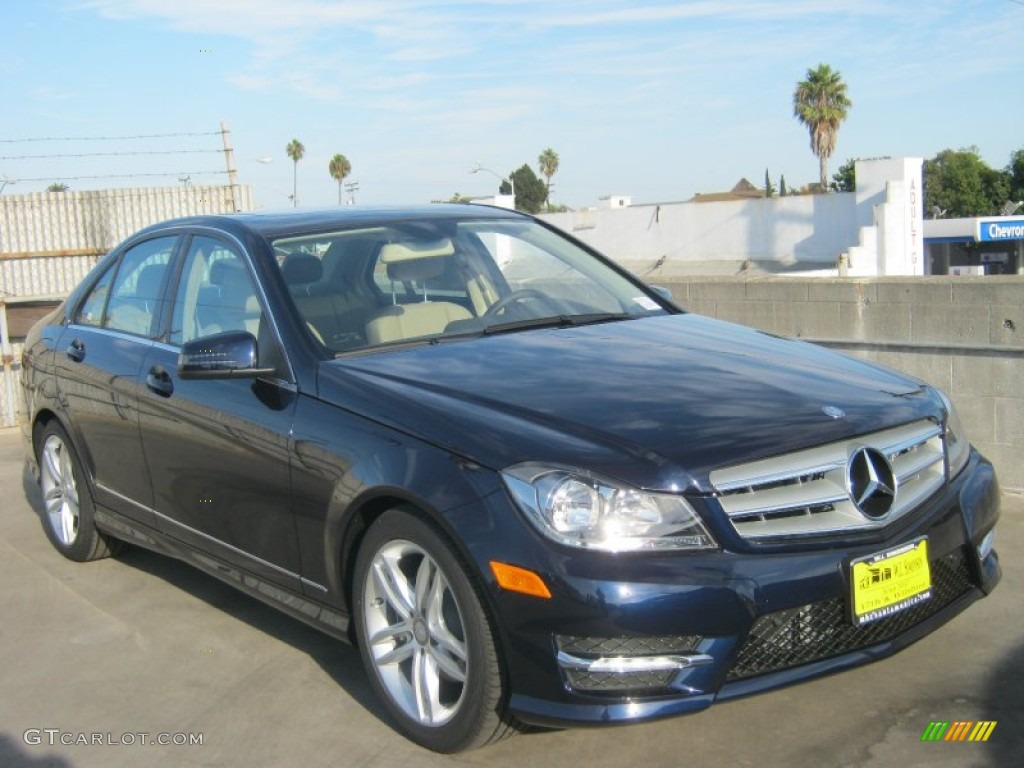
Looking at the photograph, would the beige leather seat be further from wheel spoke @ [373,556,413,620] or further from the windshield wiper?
wheel spoke @ [373,556,413,620]

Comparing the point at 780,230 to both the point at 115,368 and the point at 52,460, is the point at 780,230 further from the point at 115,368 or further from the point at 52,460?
the point at 115,368

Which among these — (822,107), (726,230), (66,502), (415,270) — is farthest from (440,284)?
(822,107)

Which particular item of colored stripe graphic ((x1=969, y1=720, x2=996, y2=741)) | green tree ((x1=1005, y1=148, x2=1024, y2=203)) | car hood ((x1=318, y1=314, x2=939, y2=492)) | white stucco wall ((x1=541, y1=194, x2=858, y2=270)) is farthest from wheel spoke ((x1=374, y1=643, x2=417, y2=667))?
green tree ((x1=1005, y1=148, x2=1024, y2=203))

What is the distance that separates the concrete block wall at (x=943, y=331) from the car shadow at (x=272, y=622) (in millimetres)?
3912

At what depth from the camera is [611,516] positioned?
134 inches

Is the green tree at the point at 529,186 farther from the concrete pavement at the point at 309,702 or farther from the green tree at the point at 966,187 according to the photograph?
the concrete pavement at the point at 309,702

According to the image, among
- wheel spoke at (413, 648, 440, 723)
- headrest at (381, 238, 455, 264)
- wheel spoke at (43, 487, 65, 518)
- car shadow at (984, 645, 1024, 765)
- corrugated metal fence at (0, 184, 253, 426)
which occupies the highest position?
corrugated metal fence at (0, 184, 253, 426)

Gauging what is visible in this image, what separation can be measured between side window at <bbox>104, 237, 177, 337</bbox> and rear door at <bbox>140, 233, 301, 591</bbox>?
0.64ft

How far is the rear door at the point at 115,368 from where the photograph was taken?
538 cm

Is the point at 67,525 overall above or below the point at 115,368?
below

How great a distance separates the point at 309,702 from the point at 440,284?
A: 5.59 feet

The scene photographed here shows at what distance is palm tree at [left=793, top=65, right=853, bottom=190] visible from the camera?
62.7 metres

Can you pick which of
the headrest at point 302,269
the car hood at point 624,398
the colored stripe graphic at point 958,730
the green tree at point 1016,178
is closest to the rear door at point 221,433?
the headrest at point 302,269

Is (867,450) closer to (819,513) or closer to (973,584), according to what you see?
(819,513)
